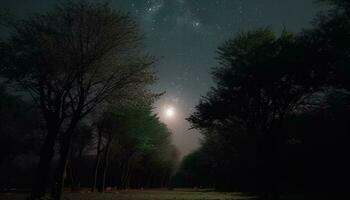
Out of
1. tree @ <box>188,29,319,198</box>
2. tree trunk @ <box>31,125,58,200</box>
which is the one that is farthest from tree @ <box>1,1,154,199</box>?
tree @ <box>188,29,319,198</box>

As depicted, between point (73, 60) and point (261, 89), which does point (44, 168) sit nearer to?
point (73, 60)

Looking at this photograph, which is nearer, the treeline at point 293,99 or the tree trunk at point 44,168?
the tree trunk at point 44,168

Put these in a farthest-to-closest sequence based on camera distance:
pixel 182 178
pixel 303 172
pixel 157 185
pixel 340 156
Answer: pixel 182 178, pixel 157 185, pixel 303 172, pixel 340 156

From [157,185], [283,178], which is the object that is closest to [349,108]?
[283,178]

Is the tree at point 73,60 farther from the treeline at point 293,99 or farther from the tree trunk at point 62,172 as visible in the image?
the treeline at point 293,99

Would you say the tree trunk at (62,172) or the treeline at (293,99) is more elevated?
the treeline at (293,99)

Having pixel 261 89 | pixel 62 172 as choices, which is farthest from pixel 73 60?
pixel 261 89

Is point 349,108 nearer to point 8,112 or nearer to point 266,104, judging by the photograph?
point 266,104

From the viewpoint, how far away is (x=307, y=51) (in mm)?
27562

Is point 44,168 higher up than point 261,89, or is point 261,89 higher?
point 261,89

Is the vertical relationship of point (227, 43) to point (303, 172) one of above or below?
above

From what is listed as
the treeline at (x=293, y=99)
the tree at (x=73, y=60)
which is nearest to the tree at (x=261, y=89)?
the treeline at (x=293, y=99)

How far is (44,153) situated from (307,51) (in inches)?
878

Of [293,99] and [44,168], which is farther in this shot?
[293,99]
